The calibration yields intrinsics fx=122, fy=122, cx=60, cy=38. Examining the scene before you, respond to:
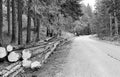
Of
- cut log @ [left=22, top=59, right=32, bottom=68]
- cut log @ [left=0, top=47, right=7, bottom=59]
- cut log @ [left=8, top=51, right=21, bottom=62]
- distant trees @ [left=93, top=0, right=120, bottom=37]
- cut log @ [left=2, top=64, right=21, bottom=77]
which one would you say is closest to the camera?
cut log @ [left=2, top=64, right=21, bottom=77]

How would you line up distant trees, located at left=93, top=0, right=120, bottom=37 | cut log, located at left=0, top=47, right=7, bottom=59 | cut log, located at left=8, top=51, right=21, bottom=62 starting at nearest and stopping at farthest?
cut log, located at left=0, top=47, right=7, bottom=59, cut log, located at left=8, top=51, right=21, bottom=62, distant trees, located at left=93, top=0, right=120, bottom=37

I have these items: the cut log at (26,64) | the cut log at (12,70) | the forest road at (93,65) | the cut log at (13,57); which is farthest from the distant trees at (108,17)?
the cut log at (12,70)

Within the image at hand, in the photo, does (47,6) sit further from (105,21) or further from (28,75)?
(105,21)

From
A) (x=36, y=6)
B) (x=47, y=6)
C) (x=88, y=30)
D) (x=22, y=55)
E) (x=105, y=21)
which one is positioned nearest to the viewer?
(x=22, y=55)

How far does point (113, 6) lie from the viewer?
915 inches

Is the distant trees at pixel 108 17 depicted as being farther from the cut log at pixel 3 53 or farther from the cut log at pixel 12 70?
the cut log at pixel 3 53

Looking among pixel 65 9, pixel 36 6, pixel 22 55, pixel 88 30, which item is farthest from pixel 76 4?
pixel 88 30

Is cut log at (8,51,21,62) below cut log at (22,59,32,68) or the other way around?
the other way around

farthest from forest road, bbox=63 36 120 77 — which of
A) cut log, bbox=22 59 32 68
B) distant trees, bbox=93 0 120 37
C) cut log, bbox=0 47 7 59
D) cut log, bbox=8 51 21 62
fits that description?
distant trees, bbox=93 0 120 37

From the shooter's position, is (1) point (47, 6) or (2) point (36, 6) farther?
(1) point (47, 6)

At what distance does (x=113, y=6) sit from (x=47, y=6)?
16308 millimetres

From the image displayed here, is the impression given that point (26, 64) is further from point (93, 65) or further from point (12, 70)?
point (93, 65)

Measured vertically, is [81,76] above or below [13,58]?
below

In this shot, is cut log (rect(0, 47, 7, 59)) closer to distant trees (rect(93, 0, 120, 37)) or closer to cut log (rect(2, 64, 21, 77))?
cut log (rect(2, 64, 21, 77))
